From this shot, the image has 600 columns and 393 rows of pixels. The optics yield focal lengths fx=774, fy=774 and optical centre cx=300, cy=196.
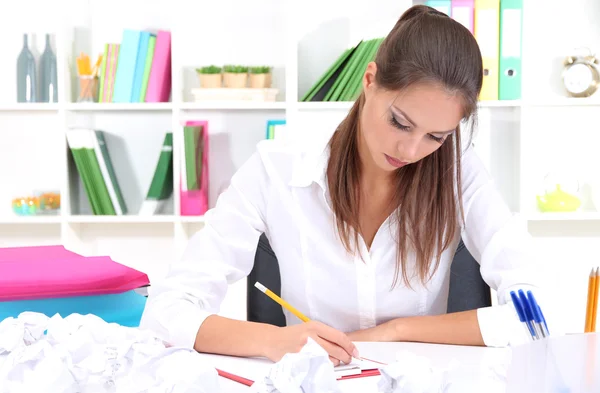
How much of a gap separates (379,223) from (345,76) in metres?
1.37

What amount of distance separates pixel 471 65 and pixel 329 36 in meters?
1.71

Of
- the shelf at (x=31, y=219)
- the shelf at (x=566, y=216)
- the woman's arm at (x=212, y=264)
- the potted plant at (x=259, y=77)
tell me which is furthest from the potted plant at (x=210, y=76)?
the woman's arm at (x=212, y=264)

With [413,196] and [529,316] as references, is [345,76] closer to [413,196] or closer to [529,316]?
[413,196]

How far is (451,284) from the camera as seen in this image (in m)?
1.65

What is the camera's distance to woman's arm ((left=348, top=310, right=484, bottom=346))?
1.29 meters

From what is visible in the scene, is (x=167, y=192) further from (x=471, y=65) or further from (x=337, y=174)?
(x=471, y=65)

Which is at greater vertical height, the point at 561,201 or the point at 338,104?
the point at 338,104

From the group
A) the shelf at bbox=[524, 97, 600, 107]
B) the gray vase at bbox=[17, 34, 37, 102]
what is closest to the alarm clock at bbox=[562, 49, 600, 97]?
the shelf at bbox=[524, 97, 600, 107]

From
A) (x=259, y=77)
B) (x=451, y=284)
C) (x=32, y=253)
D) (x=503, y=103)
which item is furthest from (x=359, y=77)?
(x=32, y=253)

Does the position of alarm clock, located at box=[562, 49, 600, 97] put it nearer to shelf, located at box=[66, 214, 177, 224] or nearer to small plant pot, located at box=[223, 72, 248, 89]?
small plant pot, located at box=[223, 72, 248, 89]

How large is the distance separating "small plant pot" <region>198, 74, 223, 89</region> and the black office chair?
135cm

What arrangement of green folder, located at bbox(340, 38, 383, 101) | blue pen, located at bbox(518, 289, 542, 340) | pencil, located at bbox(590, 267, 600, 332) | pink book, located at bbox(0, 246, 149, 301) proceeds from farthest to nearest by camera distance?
green folder, located at bbox(340, 38, 383, 101)
pink book, located at bbox(0, 246, 149, 301)
pencil, located at bbox(590, 267, 600, 332)
blue pen, located at bbox(518, 289, 542, 340)

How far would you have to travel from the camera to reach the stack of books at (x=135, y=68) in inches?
112

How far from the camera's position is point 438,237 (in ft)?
4.94
